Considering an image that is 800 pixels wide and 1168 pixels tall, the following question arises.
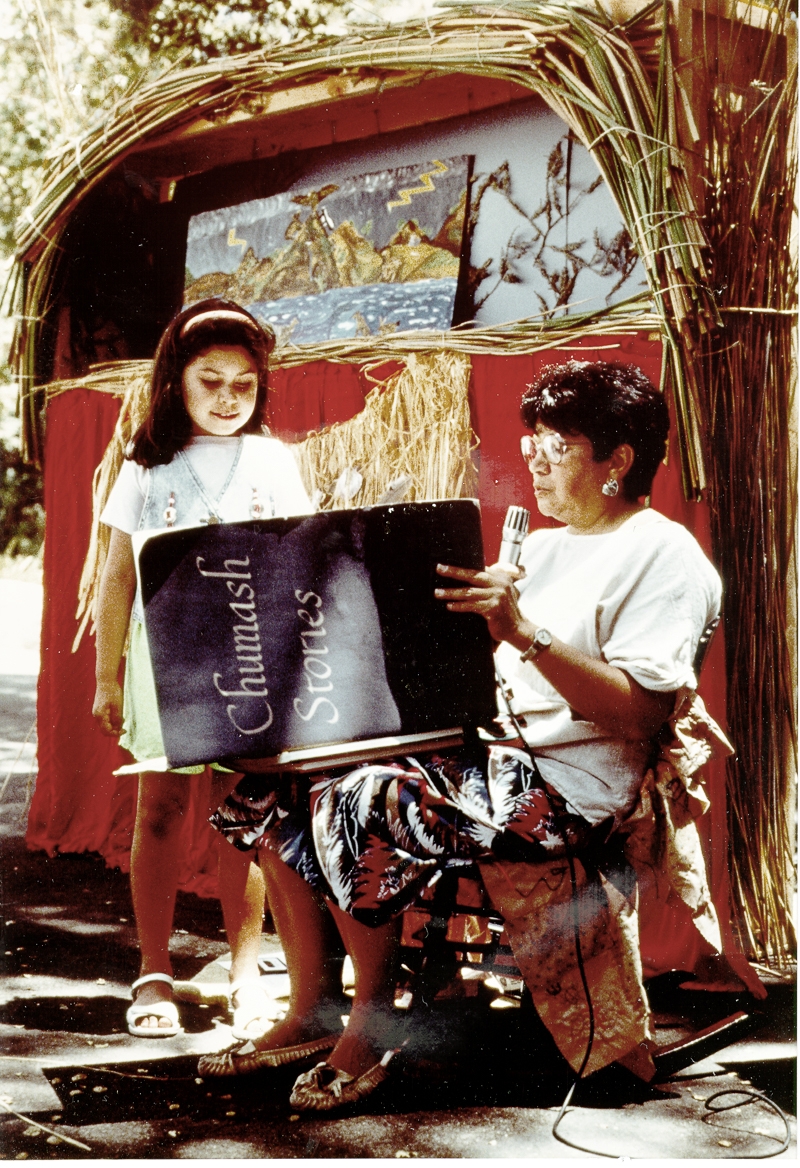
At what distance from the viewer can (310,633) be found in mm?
1927

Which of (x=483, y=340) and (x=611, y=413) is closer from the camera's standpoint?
(x=611, y=413)

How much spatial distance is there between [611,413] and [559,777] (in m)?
0.74

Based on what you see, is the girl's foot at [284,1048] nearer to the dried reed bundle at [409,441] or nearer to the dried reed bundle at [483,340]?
the dried reed bundle at [409,441]

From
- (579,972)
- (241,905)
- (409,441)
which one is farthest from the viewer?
(409,441)

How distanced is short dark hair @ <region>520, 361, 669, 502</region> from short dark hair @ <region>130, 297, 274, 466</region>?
67cm

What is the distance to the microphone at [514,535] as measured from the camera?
1.86 meters

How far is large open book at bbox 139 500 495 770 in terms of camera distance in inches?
74.1

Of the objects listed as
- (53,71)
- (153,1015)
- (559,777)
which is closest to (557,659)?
(559,777)

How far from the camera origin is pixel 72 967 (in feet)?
7.88

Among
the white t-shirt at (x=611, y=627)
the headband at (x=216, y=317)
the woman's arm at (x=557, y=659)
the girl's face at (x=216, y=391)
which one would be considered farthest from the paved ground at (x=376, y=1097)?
the headband at (x=216, y=317)

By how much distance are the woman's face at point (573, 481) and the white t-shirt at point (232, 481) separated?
0.53m

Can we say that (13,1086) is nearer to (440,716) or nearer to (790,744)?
(440,716)

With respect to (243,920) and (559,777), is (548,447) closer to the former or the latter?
(559,777)

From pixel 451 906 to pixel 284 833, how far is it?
→ 0.38 m
